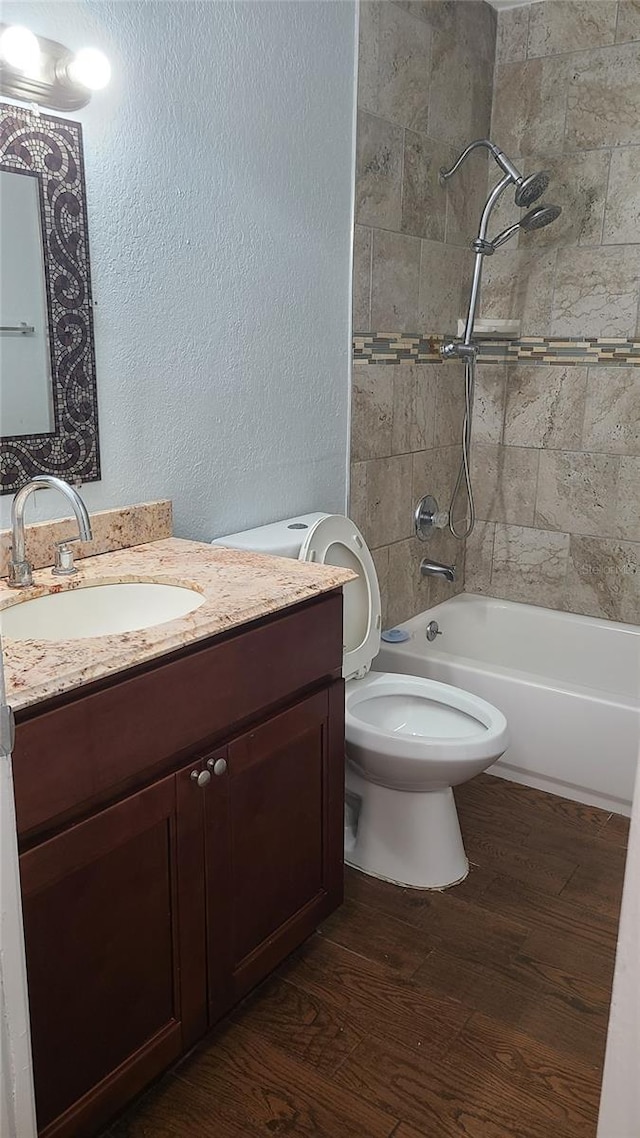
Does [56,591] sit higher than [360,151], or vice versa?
[360,151]

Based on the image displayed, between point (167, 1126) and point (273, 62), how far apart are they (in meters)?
2.30

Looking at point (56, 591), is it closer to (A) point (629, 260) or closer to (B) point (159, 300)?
(B) point (159, 300)

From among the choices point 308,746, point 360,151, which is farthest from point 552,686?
point 360,151

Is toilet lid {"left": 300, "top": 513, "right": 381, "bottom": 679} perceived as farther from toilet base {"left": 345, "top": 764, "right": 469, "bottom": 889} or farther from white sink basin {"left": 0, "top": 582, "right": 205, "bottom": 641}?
white sink basin {"left": 0, "top": 582, "right": 205, "bottom": 641}

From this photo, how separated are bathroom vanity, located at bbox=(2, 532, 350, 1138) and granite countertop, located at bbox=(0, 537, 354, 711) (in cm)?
1

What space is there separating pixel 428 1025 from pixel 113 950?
0.73 m

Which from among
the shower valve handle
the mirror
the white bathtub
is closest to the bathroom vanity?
the mirror

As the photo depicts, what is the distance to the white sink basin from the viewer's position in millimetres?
1646

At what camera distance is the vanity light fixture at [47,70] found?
154cm

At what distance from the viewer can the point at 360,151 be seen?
2510 mm

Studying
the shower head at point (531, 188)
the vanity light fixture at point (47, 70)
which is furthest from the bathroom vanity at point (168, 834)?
the shower head at point (531, 188)

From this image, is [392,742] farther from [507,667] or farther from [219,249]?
[219,249]

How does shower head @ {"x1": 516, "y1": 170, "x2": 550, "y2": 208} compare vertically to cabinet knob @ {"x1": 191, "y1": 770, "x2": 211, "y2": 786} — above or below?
above

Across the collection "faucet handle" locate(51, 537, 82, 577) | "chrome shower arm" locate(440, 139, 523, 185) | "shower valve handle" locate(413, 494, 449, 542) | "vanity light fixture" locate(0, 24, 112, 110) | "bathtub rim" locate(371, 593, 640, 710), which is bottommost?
"bathtub rim" locate(371, 593, 640, 710)
